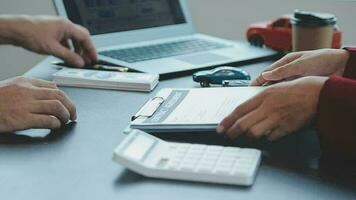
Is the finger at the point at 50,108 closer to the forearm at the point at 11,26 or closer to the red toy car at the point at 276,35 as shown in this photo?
the forearm at the point at 11,26

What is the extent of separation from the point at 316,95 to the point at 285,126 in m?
0.06

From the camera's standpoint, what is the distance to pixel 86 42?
122 centimetres

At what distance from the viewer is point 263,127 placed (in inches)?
29.4

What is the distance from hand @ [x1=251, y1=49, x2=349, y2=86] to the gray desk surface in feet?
0.51

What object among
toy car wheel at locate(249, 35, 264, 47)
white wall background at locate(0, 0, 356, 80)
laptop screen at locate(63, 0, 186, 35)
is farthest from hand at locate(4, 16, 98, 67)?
white wall background at locate(0, 0, 356, 80)

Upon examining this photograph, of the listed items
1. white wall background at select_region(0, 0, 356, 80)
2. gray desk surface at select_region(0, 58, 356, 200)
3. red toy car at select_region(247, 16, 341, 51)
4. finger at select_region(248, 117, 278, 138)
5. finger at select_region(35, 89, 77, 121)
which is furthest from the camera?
white wall background at select_region(0, 0, 356, 80)

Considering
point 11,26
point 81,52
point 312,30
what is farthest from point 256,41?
point 11,26

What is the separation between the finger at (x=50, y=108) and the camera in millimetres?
836

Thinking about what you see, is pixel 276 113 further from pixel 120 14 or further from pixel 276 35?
pixel 120 14

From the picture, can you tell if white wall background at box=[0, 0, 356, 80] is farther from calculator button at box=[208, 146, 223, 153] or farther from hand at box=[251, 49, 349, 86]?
calculator button at box=[208, 146, 223, 153]

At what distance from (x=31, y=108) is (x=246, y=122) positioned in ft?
1.10

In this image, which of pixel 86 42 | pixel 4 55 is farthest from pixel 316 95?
pixel 4 55

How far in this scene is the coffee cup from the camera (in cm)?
119

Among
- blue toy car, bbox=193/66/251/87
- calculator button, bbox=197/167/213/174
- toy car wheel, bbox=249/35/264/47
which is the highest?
calculator button, bbox=197/167/213/174
